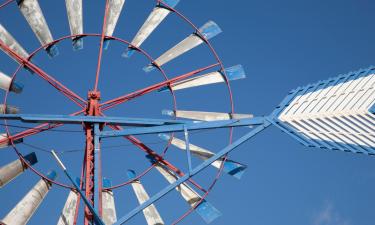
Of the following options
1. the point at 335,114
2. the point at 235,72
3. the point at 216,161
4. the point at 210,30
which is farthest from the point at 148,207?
the point at 335,114

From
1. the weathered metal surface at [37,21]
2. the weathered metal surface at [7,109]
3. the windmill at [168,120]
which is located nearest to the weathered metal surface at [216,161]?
the windmill at [168,120]

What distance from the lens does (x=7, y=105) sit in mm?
18234

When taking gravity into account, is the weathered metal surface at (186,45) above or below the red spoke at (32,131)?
above

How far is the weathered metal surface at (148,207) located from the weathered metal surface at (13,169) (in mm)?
2635

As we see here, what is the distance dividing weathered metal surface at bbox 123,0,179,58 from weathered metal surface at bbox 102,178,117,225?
3602 millimetres

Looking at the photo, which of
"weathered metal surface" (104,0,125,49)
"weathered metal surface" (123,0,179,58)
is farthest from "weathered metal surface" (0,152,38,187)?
"weathered metal surface" (123,0,179,58)

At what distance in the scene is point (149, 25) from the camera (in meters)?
20.0

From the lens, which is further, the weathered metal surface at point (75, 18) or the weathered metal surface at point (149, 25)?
the weathered metal surface at point (149, 25)

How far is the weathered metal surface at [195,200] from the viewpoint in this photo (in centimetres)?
1906

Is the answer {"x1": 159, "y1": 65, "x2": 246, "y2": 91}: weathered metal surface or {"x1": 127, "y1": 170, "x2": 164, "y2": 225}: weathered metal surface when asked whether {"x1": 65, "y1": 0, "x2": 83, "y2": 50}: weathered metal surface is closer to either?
{"x1": 159, "y1": 65, "x2": 246, "y2": 91}: weathered metal surface

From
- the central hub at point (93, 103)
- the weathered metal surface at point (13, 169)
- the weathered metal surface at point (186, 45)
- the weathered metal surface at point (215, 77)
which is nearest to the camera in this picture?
the central hub at point (93, 103)

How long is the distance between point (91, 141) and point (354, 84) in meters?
6.54

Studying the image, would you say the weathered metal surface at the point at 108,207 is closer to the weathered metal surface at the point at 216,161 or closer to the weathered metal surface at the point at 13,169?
the weathered metal surface at the point at 13,169

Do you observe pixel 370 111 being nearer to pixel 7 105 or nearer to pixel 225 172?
pixel 225 172
